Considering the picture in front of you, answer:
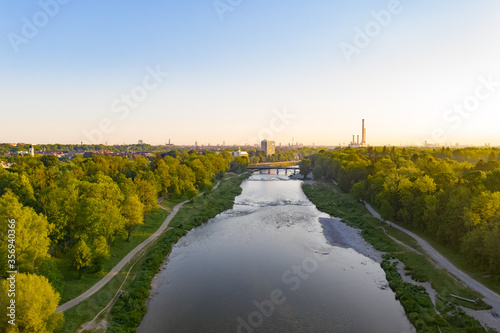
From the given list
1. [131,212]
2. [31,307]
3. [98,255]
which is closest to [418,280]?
[98,255]

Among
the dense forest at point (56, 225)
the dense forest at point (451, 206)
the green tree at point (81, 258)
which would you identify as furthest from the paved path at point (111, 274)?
the dense forest at point (451, 206)

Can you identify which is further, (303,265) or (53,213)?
(303,265)

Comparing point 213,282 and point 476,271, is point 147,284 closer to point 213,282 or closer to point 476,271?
point 213,282

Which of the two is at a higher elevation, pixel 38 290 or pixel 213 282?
pixel 38 290

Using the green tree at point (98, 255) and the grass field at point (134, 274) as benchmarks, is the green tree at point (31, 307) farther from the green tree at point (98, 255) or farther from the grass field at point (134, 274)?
the green tree at point (98, 255)

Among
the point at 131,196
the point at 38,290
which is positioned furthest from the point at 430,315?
the point at 131,196

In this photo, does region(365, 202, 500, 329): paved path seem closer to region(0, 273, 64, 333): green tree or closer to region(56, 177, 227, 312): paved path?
region(0, 273, 64, 333): green tree

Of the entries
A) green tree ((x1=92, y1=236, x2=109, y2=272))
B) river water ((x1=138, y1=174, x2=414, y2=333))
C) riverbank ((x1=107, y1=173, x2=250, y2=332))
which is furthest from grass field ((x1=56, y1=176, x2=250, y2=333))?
river water ((x1=138, y1=174, x2=414, y2=333))
